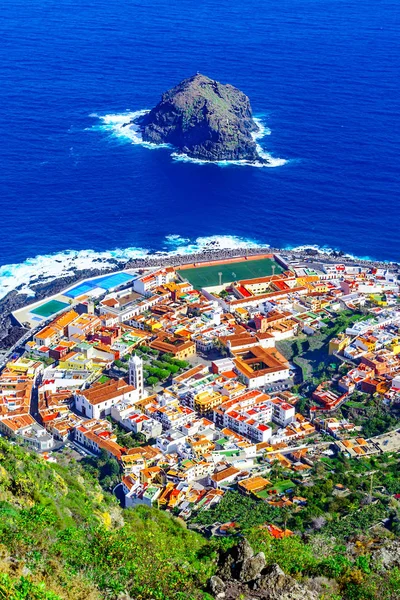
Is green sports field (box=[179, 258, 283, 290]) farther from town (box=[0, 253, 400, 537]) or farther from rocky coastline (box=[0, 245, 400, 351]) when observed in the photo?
rocky coastline (box=[0, 245, 400, 351])

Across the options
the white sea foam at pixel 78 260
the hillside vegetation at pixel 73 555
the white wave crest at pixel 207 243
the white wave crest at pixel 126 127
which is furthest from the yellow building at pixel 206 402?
the white wave crest at pixel 126 127

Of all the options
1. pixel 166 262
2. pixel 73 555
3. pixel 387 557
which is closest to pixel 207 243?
pixel 166 262

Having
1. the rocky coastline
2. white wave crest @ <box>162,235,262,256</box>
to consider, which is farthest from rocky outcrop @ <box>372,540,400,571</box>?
white wave crest @ <box>162,235,262,256</box>

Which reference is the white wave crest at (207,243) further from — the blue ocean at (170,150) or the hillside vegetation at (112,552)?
the hillside vegetation at (112,552)

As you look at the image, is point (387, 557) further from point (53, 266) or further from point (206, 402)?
point (53, 266)

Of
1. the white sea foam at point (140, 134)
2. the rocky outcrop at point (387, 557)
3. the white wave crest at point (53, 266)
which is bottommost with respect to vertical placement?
the rocky outcrop at point (387, 557)

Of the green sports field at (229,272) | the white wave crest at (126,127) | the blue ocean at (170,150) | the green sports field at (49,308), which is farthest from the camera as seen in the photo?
the white wave crest at (126,127)
